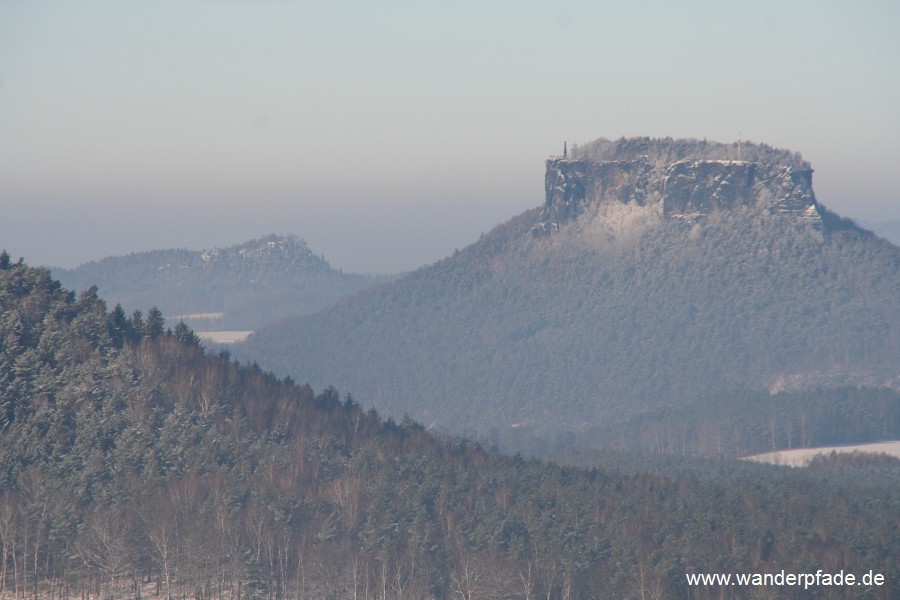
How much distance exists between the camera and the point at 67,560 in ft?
487

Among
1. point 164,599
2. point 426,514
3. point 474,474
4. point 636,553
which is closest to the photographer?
point 164,599

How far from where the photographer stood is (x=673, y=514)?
172 meters

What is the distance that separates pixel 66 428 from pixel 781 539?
80077mm

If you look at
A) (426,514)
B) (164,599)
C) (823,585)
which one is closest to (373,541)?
(426,514)

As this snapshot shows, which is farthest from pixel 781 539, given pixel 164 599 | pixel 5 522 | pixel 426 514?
pixel 5 522

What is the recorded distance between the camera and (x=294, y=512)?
163375 millimetres

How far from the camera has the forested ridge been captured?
149875mm

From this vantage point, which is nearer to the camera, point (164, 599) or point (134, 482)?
point (164, 599)

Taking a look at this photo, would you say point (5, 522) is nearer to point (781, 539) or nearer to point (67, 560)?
point (67, 560)

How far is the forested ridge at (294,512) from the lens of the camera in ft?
492

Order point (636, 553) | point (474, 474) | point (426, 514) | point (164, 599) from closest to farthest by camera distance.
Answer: point (164, 599) → point (636, 553) → point (426, 514) → point (474, 474)

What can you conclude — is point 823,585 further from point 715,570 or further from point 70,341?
point 70,341

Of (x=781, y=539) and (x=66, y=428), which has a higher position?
(x=66, y=428)

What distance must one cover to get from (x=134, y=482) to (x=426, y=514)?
31.5 m
